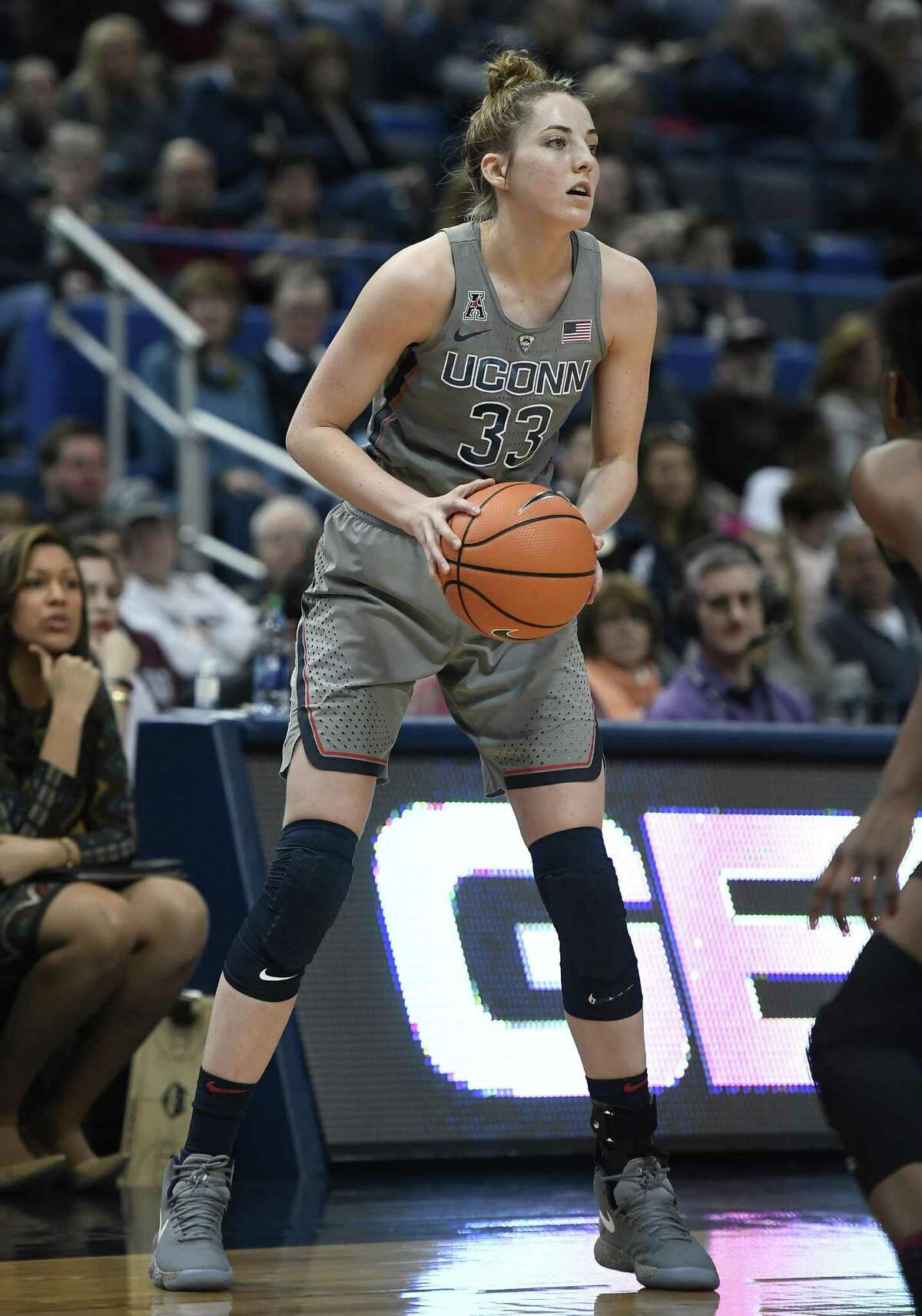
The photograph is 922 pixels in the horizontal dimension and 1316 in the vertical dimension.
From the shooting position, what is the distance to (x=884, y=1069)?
8.95 ft

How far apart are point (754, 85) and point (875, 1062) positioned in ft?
42.9

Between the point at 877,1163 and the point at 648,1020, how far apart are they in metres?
2.42

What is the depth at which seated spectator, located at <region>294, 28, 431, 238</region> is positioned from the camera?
1209 cm

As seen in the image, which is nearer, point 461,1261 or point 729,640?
point 461,1261

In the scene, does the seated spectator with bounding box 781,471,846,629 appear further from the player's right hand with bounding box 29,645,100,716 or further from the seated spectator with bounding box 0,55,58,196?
the player's right hand with bounding box 29,645,100,716

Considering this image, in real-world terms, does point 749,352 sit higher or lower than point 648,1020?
higher

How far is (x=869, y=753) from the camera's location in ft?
18.1

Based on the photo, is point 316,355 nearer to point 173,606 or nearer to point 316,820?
point 173,606

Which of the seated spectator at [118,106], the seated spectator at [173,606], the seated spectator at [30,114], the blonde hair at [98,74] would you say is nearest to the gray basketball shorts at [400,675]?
the seated spectator at [173,606]

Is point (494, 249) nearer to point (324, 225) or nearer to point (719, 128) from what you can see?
point (324, 225)

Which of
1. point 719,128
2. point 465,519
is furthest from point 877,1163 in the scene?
point 719,128

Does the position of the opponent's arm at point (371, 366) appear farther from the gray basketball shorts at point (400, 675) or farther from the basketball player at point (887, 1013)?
the basketball player at point (887, 1013)

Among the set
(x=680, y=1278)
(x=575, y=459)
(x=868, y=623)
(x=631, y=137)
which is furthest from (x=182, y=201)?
(x=680, y=1278)

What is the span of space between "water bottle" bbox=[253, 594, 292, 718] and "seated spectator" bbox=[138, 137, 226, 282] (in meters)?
4.35
